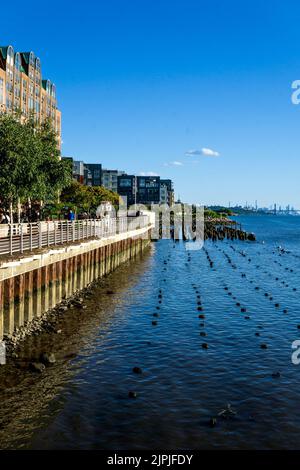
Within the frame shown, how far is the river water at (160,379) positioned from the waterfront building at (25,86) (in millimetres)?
45060

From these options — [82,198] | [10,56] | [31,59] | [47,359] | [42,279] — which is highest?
[31,59]

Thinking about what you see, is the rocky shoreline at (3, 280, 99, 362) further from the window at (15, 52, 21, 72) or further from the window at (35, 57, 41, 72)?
the window at (35, 57, 41, 72)

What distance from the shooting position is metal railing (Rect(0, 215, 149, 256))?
23.6 m

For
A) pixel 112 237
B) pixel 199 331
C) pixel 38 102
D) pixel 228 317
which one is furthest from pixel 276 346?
pixel 38 102

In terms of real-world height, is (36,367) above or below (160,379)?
above

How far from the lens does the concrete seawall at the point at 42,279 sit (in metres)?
21.1

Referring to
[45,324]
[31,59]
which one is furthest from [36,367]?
[31,59]

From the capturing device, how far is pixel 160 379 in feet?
58.4

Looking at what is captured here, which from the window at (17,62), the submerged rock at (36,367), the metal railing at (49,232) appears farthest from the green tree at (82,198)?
the submerged rock at (36,367)

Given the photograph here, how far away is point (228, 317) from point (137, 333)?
702 cm

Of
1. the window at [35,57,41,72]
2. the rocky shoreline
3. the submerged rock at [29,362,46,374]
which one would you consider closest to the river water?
the submerged rock at [29,362,46,374]

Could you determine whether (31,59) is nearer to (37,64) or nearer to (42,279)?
(37,64)

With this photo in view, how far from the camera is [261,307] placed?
3192 cm

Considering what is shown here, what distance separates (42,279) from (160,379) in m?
10.9
